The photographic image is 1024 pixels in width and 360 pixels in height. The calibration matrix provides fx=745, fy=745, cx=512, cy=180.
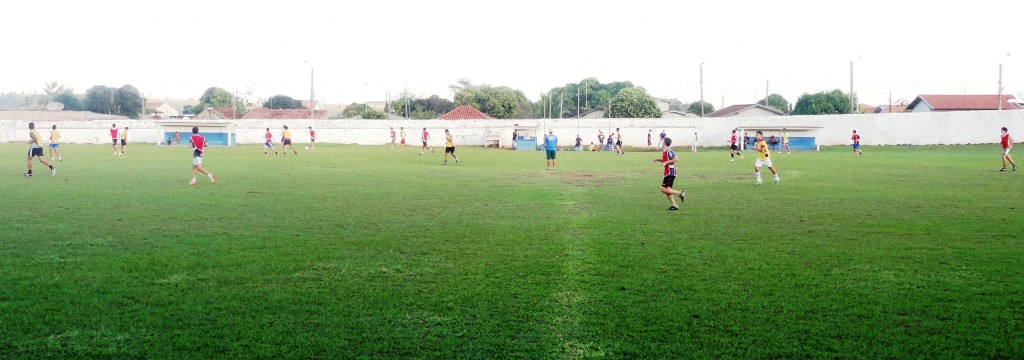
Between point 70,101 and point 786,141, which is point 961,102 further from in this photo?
point 70,101

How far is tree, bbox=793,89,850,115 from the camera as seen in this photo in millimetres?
82312

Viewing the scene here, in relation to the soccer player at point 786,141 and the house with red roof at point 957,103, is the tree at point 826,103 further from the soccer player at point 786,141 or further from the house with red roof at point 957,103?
the soccer player at point 786,141

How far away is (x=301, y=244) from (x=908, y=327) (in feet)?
23.0

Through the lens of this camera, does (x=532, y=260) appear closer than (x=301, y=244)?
Yes

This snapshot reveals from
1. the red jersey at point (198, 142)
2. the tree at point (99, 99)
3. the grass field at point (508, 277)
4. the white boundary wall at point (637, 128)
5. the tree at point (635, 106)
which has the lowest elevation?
the grass field at point (508, 277)

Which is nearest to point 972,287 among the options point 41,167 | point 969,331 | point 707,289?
point 969,331

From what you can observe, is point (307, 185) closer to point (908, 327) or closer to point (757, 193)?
point (757, 193)

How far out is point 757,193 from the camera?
17406mm

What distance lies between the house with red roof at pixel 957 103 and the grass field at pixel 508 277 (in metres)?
70.6

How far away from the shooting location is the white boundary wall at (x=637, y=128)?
5116 cm

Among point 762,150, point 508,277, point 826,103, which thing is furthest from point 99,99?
point 508,277

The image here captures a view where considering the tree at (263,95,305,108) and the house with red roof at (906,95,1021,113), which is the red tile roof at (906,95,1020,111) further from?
the tree at (263,95,305,108)

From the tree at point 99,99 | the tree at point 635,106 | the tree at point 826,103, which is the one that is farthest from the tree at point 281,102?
the tree at point 826,103

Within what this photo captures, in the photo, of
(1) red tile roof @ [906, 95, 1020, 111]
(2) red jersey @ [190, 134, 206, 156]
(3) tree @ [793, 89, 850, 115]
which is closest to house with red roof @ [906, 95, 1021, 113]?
(1) red tile roof @ [906, 95, 1020, 111]
